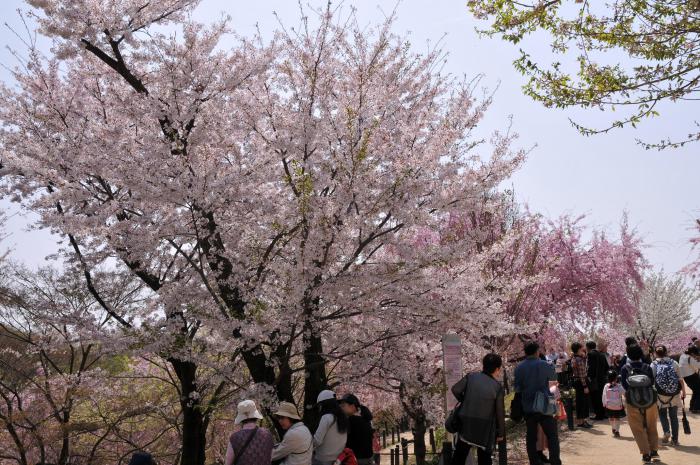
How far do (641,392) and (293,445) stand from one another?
5051 mm

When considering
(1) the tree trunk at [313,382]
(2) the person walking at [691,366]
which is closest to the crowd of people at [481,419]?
(1) the tree trunk at [313,382]

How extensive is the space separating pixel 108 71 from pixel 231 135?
9.70 ft

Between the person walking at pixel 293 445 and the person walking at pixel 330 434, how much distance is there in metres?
0.39

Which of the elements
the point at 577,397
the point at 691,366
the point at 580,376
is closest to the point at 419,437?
the point at 577,397

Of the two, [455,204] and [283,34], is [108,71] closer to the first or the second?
[283,34]

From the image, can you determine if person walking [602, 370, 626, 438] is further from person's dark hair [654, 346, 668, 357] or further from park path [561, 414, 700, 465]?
person's dark hair [654, 346, 668, 357]

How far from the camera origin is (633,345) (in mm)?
8641

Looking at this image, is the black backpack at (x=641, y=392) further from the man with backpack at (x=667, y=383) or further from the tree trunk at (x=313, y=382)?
the tree trunk at (x=313, y=382)

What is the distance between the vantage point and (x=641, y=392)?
805 centimetres

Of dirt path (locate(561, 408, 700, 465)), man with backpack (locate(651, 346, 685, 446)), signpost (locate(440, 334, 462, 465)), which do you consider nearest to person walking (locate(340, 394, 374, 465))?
signpost (locate(440, 334, 462, 465))

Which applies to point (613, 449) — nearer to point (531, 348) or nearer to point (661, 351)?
point (661, 351)

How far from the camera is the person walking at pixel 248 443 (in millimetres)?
5117

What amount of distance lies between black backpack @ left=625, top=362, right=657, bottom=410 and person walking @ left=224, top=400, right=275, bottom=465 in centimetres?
515

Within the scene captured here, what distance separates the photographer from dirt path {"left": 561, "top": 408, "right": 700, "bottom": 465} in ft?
27.5
